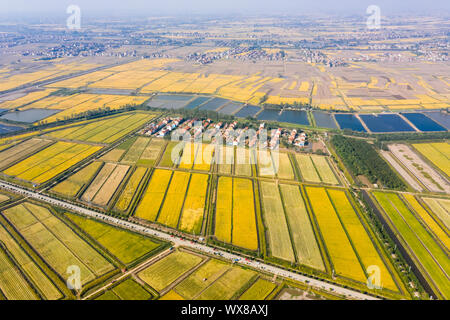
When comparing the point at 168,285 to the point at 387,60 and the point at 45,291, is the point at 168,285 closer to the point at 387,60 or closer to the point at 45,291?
the point at 45,291

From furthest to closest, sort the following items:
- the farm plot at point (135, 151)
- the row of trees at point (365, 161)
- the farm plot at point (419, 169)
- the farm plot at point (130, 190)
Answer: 1. the farm plot at point (135, 151)
2. the row of trees at point (365, 161)
3. the farm plot at point (419, 169)
4. the farm plot at point (130, 190)

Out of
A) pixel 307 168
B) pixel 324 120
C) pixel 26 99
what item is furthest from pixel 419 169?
pixel 26 99

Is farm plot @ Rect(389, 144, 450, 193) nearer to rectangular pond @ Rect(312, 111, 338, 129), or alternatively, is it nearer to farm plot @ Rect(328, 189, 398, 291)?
farm plot @ Rect(328, 189, 398, 291)

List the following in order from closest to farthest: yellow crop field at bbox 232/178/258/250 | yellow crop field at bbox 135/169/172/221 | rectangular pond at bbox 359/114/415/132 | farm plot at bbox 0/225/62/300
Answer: farm plot at bbox 0/225/62/300 < yellow crop field at bbox 232/178/258/250 < yellow crop field at bbox 135/169/172/221 < rectangular pond at bbox 359/114/415/132

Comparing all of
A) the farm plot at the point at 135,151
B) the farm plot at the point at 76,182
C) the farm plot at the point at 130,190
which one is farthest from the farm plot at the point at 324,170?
the farm plot at the point at 76,182

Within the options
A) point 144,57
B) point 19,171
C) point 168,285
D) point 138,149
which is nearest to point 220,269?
point 168,285

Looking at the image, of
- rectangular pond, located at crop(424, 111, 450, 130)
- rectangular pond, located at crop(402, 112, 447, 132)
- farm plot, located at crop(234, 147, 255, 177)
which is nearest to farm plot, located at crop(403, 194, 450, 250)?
farm plot, located at crop(234, 147, 255, 177)

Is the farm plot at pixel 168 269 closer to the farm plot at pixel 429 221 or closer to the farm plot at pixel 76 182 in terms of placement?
the farm plot at pixel 76 182
